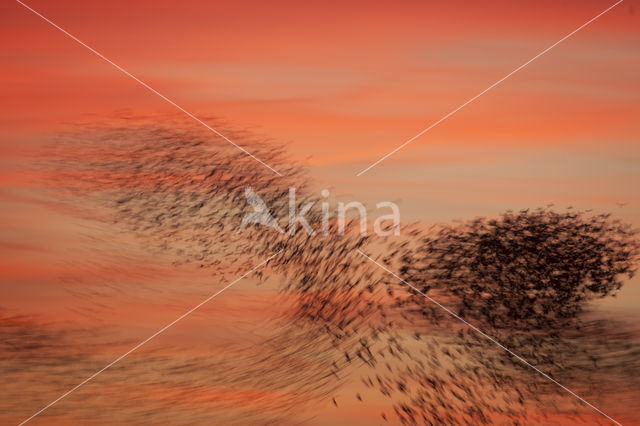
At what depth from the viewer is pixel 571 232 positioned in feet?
27.0

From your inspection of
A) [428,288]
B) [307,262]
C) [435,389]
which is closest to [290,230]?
[307,262]

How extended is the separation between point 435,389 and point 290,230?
69.9 inches

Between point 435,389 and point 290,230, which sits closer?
point 435,389

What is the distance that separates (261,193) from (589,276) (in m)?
2.61

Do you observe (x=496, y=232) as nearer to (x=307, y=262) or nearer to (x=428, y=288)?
(x=428, y=288)

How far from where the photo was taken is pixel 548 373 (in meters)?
7.61

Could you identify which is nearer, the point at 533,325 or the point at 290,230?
the point at 533,325

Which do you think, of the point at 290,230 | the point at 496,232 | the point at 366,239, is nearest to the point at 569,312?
the point at 496,232

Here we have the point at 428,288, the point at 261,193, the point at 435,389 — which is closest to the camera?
the point at 435,389

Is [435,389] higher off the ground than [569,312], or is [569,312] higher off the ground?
[569,312]

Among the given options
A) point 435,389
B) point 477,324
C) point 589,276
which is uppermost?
point 589,276

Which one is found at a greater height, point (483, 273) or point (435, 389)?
point (483, 273)

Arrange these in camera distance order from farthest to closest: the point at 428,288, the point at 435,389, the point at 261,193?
the point at 261,193 < the point at 428,288 < the point at 435,389

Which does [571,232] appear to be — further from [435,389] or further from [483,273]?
[435,389]
